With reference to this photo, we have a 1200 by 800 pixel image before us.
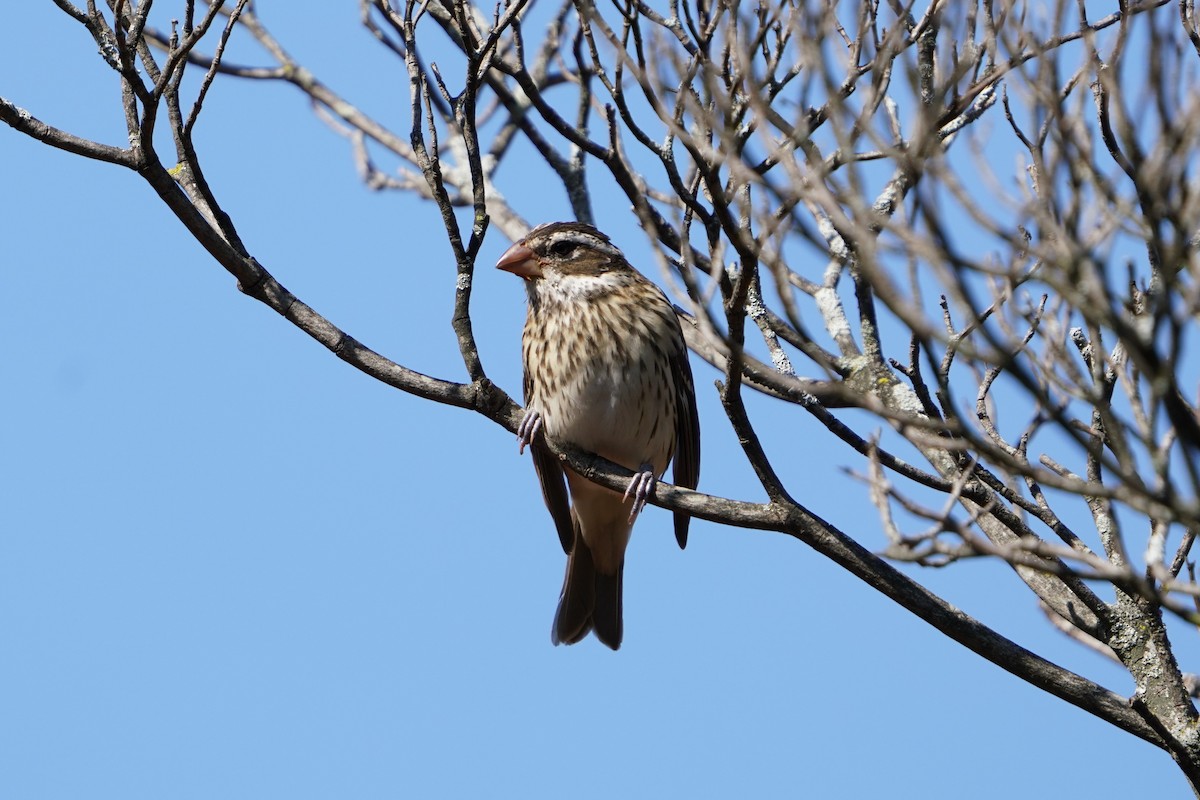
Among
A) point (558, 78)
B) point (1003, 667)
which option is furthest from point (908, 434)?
point (558, 78)

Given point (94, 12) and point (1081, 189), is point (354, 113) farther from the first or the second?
point (1081, 189)

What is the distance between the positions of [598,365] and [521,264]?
0.70m

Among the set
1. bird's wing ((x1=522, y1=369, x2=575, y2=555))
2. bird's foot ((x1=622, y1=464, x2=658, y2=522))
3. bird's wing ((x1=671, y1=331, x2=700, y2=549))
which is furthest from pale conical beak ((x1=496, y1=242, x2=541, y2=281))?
bird's foot ((x1=622, y1=464, x2=658, y2=522))

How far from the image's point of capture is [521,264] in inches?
268

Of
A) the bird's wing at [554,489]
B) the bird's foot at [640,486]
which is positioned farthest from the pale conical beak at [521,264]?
the bird's foot at [640,486]

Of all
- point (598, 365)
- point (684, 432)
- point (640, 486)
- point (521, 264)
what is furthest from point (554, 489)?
point (640, 486)

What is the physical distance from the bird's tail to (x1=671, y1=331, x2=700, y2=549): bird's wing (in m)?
0.76

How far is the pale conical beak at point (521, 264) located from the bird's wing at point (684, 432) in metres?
0.76

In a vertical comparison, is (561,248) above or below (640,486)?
above

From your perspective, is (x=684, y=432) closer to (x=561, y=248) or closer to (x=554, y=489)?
(x=554, y=489)

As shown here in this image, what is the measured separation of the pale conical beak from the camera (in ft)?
22.3

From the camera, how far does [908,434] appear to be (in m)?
3.57

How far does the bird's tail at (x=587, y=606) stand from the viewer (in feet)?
24.5

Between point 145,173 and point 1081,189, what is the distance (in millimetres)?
2909
